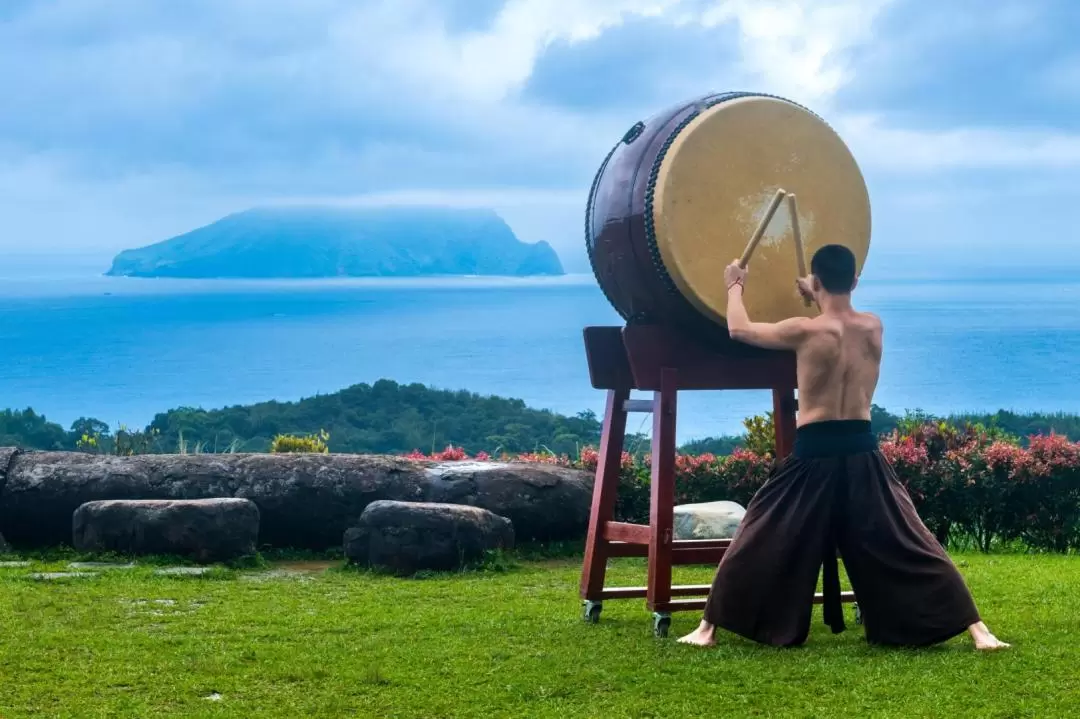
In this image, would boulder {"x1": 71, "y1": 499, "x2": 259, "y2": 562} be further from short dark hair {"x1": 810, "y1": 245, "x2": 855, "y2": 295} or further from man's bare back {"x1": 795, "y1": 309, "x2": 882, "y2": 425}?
short dark hair {"x1": 810, "y1": 245, "x2": 855, "y2": 295}

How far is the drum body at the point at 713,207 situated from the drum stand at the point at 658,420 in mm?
181

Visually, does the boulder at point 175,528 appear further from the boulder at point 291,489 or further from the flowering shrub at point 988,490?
the flowering shrub at point 988,490

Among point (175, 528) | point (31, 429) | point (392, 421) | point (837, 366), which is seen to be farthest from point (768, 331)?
point (31, 429)

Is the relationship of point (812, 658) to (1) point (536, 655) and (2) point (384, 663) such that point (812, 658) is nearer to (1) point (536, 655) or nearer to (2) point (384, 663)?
(1) point (536, 655)

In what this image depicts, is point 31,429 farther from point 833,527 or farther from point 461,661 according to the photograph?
point 833,527

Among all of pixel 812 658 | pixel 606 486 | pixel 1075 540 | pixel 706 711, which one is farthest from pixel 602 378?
pixel 1075 540

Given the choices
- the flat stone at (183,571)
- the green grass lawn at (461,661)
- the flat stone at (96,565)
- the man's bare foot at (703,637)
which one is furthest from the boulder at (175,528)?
the man's bare foot at (703,637)

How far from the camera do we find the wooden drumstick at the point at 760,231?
7.19m

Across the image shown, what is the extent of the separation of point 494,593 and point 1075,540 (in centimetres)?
534

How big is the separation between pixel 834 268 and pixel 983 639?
191 cm

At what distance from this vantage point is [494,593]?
9.00 meters

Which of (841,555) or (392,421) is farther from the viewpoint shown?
(392,421)

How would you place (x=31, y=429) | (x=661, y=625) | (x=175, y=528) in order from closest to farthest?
(x=661, y=625) < (x=175, y=528) < (x=31, y=429)

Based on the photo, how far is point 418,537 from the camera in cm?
984
